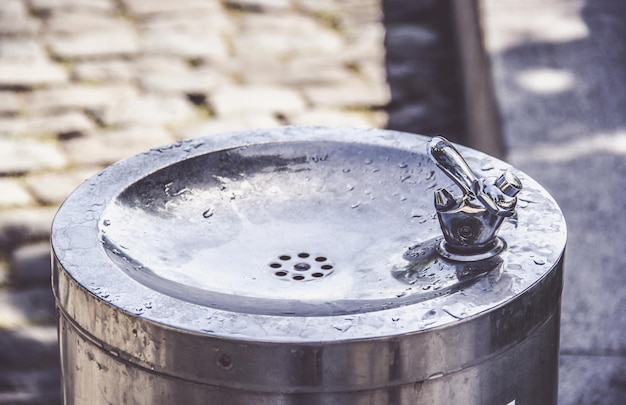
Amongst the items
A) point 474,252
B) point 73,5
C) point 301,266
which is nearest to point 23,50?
point 73,5

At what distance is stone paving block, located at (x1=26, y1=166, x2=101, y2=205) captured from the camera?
3615 millimetres

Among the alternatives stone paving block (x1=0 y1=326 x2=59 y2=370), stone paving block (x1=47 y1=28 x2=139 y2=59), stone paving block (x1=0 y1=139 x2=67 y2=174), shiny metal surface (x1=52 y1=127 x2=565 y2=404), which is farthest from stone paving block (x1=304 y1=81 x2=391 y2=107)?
shiny metal surface (x1=52 y1=127 x2=565 y2=404)

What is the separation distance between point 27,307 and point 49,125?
1.10 meters

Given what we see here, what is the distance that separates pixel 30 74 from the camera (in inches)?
172

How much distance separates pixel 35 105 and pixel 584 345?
2.59 meters

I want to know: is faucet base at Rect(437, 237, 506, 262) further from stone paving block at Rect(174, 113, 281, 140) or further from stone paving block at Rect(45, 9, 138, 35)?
stone paving block at Rect(45, 9, 138, 35)

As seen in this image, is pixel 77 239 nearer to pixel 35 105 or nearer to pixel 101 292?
pixel 101 292

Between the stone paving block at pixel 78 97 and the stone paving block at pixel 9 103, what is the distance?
0.16 feet

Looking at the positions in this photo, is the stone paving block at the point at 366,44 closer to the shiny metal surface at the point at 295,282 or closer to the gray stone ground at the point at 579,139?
the gray stone ground at the point at 579,139

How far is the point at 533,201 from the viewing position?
1716 millimetres

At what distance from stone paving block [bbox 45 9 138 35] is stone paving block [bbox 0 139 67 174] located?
3.18ft

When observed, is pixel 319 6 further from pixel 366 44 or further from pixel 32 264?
pixel 32 264

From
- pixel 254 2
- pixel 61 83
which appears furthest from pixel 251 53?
pixel 61 83

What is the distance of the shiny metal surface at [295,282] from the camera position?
1.34 metres
